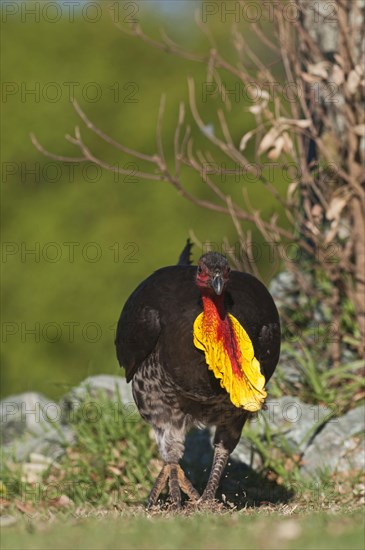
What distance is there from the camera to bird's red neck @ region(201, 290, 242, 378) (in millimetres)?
5879

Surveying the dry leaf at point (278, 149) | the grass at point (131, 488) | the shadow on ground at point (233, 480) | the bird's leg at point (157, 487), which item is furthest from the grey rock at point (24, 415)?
the dry leaf at point (278, 149)

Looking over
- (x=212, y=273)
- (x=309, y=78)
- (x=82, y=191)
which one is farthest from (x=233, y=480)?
(x=82, y=191)

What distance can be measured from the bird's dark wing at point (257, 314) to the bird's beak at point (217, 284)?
46 centimetres

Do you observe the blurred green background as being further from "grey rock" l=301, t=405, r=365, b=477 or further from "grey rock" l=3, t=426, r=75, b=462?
"grey rock" l=301, t=405, r=365, b=477

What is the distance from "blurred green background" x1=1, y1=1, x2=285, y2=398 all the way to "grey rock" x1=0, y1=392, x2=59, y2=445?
997 millimetres

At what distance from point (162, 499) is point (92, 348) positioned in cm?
388

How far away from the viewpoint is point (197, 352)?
604 cm

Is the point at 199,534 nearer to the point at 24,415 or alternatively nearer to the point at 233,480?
the point at 233,480

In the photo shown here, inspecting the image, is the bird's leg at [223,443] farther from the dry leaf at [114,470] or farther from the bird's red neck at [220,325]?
the dry leaf at [114,470]

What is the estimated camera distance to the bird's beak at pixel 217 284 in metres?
5.66

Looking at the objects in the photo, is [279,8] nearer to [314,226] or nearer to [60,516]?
[314,226]

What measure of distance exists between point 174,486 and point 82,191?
5.64 metres

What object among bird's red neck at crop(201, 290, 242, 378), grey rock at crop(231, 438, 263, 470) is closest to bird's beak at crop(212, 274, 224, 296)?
bird's red neck at crop(201, 290, 242, 378)

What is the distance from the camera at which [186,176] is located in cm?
1173
